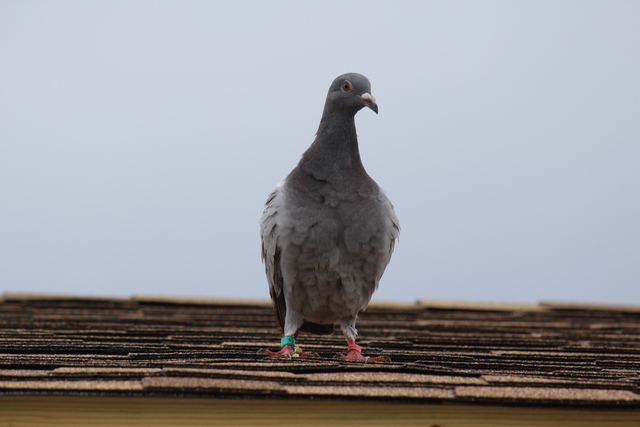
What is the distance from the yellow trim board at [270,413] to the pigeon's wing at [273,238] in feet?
6.02

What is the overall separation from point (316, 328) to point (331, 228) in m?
0.90

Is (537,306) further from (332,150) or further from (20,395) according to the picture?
(20,395)

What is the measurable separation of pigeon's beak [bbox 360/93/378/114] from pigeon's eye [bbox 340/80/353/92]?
0.34ft

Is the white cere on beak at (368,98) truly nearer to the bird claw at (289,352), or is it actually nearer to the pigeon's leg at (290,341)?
the pigeon's leg at (290,341)

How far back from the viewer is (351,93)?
488 centimetres

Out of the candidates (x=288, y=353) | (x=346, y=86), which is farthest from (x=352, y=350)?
(x=346, y=86)

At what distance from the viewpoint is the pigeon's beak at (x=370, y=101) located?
478cm

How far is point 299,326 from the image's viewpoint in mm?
4984

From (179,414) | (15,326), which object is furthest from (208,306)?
(179,414)

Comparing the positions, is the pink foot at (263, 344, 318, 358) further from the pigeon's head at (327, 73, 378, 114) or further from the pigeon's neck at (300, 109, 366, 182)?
the pigeon's head at (327, 73, 378, 114)

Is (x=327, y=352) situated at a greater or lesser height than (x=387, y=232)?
lesser

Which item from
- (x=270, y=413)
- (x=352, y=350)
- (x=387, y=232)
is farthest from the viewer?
(x=387, y=232)

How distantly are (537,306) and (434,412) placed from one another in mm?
5080

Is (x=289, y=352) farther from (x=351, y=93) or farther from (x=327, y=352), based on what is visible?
(x=351, y=93)
